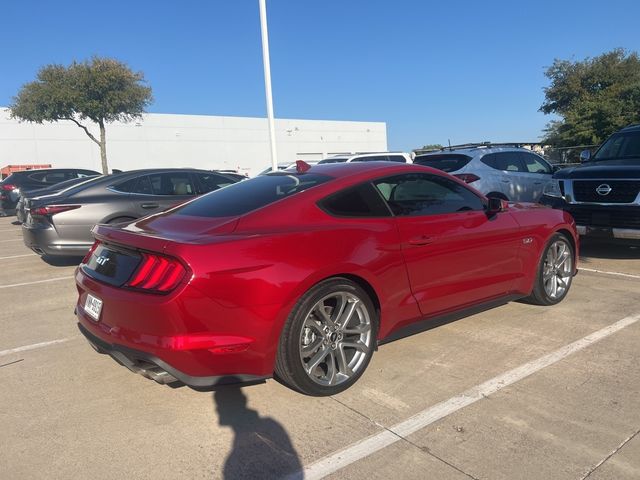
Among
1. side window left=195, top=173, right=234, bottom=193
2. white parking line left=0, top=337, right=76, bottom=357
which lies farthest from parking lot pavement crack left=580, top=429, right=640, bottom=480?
side window left=195, top=173, right=234, bottom=193

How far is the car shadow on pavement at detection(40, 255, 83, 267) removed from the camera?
8.29 m

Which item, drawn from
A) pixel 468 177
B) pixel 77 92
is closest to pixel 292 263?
pixel 468 177

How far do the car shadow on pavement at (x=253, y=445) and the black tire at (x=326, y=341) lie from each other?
31 cm

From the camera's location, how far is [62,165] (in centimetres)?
3766

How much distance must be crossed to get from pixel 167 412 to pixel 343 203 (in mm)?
1765

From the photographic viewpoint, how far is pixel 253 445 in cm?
288

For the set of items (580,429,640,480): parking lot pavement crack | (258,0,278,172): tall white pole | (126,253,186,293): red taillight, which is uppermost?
(258,0,278,172): tall white pole

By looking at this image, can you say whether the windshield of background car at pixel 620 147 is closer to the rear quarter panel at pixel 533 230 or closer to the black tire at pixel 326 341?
the rear quarter panel at pixel 533 230

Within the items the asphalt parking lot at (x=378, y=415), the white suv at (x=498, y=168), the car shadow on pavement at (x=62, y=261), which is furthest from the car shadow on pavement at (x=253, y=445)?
the white suv at (x=498, y=168)

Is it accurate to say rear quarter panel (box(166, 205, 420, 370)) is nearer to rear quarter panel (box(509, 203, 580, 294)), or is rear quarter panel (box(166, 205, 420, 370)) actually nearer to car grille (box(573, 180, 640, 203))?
rear quarter panel (box(509, 203, 580, 294))

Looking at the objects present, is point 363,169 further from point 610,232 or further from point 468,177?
point 468,177

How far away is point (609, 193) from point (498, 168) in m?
2.86

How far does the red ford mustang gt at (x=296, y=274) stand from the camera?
290 centimetres

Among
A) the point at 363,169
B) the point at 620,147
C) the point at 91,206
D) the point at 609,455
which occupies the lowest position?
the point at 609,455
